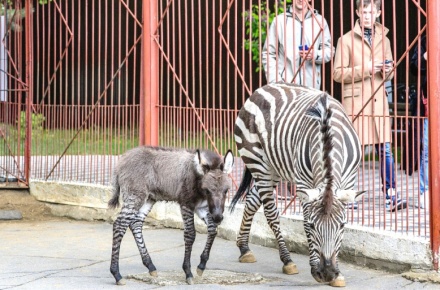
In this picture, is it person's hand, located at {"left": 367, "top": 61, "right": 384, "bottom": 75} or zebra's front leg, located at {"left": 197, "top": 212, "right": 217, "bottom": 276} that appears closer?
zebra's front leg, located at {"left": 197, "top": 212, "right": 217, "bottom": 276}

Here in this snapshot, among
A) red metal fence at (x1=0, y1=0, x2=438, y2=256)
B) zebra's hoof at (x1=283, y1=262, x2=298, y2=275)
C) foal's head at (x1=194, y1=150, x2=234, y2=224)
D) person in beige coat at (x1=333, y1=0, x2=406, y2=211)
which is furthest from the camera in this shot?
red metal fence at (x1=0, y1=0, x2=438, y2=256)

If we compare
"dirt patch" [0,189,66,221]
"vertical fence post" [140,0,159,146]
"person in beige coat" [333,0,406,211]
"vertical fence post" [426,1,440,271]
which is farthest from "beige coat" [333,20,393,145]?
"dirt patch" [0,189,66,221]

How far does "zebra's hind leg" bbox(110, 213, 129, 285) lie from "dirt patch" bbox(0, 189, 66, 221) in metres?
4.14

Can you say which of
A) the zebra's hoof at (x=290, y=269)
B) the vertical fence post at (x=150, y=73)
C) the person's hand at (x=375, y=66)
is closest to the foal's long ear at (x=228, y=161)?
the zebra's hoof at (x=290, y=269)

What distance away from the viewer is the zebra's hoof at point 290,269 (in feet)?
27.2

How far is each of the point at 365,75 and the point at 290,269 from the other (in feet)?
6.91

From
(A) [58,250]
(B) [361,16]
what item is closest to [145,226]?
(A) [58,250]

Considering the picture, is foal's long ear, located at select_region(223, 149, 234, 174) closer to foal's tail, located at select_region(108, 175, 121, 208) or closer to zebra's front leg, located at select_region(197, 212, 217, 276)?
zebra's front leg, located at select_region(197, 212, 217, 276)

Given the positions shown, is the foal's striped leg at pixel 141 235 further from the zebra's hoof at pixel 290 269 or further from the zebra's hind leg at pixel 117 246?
the zebra's hoof at pixel 290 269

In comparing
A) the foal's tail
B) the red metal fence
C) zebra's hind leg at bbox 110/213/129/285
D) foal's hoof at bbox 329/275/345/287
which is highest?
the red metal fence

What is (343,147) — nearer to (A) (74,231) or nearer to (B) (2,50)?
(A) (74,231)

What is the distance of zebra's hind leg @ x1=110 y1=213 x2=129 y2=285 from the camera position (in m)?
7.77

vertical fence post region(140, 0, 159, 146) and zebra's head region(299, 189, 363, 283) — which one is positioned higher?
vertical fence post region(140, 0, 159, 146)

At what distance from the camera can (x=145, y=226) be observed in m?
11.1
